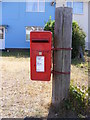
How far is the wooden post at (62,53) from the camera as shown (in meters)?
3.24

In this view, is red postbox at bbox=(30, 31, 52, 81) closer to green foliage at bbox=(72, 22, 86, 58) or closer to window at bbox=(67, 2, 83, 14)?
green foliage at bbox=(72, 22, 86, 58)

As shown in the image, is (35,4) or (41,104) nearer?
(41,104)

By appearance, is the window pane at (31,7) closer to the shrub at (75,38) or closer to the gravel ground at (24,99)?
the shrub at (75,38)

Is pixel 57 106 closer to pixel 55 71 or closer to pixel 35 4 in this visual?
pixel 55 71

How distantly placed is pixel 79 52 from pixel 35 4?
899 centimetres

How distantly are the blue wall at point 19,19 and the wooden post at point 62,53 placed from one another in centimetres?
1534

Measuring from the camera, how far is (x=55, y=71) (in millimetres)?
3344

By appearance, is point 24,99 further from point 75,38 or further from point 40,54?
point 75,38

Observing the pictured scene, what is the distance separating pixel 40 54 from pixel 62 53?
1.28 ft

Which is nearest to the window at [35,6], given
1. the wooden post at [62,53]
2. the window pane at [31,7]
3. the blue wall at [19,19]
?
the window pane at [31,7]

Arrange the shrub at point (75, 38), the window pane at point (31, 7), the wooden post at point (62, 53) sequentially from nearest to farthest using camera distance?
the wooden post at point (62, 53), the shrub at point (75, 38), the window pane at point (31, 7)

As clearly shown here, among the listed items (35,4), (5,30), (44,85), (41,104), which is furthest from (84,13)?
(41,104)

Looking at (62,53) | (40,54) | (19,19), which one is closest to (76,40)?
(62,53)

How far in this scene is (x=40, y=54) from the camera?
10.4 feet
